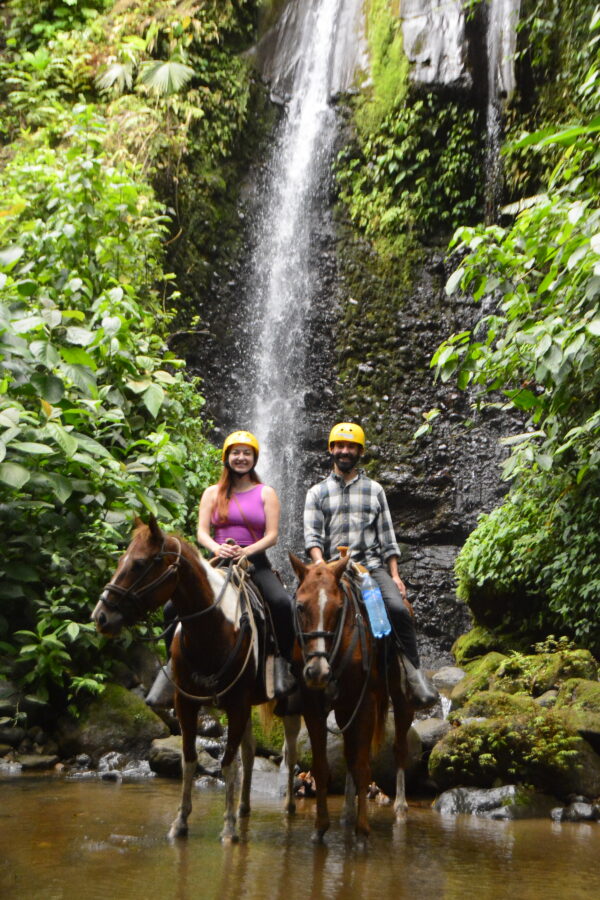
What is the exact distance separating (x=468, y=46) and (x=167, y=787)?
579 inches

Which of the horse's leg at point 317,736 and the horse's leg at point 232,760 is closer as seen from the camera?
the horse's leg at point 232,760

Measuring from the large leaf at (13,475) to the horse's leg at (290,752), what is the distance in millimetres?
2682

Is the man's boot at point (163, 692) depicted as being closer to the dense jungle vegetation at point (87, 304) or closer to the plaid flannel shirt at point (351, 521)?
the plaid flannel shirt at point (351, 521)

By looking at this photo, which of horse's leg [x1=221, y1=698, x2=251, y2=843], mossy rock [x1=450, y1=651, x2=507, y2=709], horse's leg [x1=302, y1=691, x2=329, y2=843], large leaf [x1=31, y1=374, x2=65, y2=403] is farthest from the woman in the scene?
mossy rock [x1=450, y1=651, x2=507, y2=709]

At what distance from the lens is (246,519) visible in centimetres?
621

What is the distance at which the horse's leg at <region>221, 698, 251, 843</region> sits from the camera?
5309 millimetres

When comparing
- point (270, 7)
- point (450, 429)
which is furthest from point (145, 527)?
point (270, 7)

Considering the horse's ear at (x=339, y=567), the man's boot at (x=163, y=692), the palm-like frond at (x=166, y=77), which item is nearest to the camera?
the horse's ear at (x=339, y=567)

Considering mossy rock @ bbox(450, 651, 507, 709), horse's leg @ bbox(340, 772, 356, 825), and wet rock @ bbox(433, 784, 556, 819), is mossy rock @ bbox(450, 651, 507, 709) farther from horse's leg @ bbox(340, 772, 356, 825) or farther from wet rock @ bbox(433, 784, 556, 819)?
horse's leg @ bbox(340, 772, 356, 825)

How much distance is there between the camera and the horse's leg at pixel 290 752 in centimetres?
647

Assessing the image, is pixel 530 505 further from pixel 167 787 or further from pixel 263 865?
pixel 263 865

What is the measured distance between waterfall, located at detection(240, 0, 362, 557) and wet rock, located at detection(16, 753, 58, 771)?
26.5ft

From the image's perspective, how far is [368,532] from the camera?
21.5 ft

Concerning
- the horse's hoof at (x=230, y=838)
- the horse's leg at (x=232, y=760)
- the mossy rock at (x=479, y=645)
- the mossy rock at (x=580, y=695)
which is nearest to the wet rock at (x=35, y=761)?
the horse's leg at (x=232, y=760)
